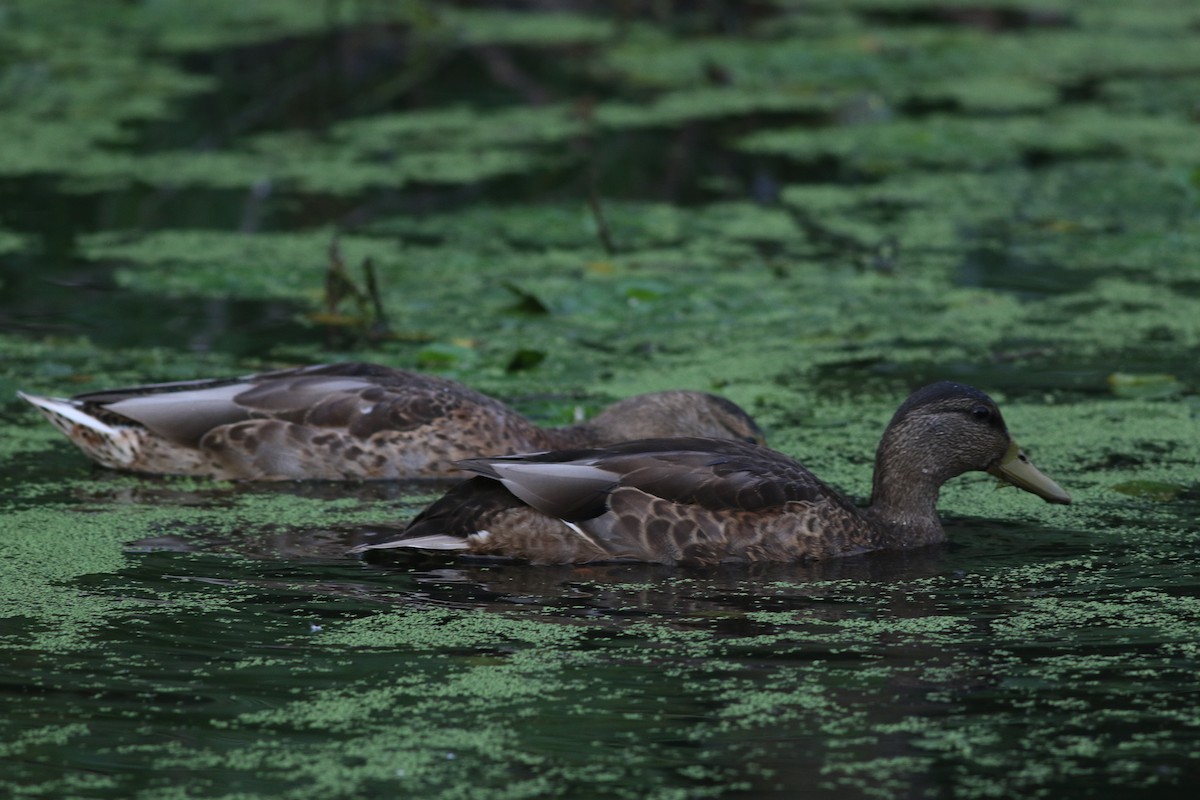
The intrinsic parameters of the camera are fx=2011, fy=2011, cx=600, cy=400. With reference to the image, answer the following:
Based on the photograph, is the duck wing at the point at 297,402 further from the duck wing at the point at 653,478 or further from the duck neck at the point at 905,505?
the duck neck at the point at 905,505

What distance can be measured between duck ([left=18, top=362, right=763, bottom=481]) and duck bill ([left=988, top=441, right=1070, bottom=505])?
0.99 meters

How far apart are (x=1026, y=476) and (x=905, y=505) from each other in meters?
0.44

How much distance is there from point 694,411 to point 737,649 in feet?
7.08

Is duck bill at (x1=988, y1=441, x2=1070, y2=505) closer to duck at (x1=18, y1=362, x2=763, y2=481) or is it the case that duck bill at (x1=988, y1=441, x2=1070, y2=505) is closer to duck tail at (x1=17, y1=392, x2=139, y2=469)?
duck at (x1=18, y1=362, x2=763, y2=481)

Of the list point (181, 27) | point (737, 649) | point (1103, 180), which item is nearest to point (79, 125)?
point (181, 27)

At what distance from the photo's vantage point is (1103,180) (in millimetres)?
11188

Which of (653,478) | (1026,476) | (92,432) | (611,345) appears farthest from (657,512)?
(611,345)

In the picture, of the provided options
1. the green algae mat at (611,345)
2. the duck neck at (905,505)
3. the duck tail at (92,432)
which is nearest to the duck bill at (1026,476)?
the green algae mat at (611,345)

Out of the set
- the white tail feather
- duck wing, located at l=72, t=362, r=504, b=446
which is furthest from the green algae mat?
duck wing, located at l=72, t=362, r=504, b=446

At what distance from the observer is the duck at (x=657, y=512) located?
6.04 metres

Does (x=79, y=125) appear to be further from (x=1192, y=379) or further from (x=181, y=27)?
(x=1192, y=379)

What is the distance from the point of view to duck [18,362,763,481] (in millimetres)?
7168

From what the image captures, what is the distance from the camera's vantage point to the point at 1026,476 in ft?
21.1

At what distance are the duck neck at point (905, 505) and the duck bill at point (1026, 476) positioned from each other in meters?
0.24
